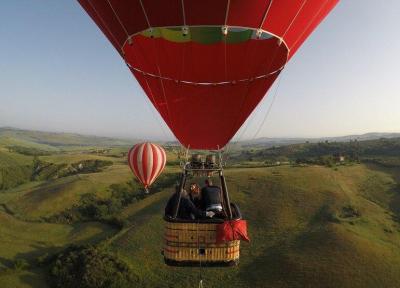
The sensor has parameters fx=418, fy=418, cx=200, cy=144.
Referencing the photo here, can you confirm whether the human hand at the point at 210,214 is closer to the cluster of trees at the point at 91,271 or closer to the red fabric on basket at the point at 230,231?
the red fabric on basket at the point at 230,231

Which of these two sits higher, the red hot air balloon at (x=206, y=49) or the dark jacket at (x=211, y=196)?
the red hot air balloon at (x=206, y=49)

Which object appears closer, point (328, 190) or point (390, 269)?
point (390, 269)

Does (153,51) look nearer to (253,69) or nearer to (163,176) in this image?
(253,69)

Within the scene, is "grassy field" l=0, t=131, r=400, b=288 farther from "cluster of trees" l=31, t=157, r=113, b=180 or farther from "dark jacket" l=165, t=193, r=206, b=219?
"cluster of trees" l=31, t=157, r=113, b=180

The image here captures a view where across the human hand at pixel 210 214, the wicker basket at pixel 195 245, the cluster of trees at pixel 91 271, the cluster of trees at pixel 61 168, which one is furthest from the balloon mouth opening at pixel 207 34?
the cluster of trees at pixel 61 168

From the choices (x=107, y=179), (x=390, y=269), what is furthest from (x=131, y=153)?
(x=107, y=179)

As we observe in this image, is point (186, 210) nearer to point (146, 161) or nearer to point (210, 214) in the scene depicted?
point (210, 214)

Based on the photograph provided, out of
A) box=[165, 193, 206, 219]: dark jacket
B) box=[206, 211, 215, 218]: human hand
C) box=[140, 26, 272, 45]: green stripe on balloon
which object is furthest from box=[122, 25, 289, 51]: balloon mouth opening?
box=[206, 211, 215, 218]: human hand

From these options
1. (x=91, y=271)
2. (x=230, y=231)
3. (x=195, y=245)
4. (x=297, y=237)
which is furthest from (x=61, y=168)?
(x=230, y=231)
